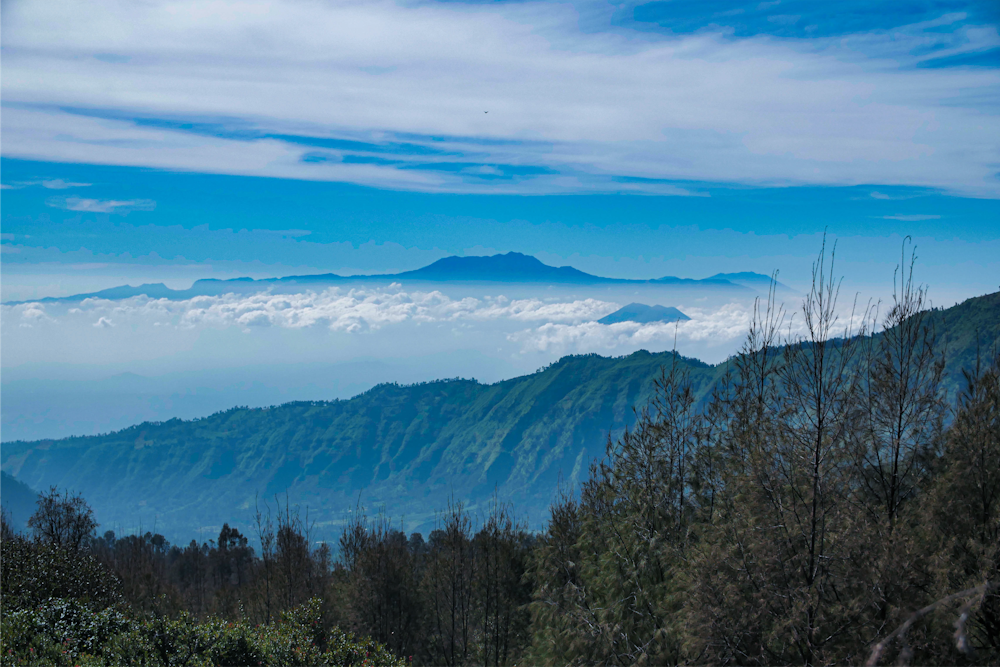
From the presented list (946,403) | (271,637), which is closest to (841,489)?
(946,403)

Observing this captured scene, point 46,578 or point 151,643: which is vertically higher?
point 151,643

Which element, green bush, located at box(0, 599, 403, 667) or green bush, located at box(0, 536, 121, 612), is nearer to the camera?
green bush, located at box(0, 599, 403, 667)

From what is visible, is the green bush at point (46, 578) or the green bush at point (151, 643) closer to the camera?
the green bush at point (151, 643)

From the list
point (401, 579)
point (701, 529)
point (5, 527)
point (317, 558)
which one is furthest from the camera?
point (317, 558)

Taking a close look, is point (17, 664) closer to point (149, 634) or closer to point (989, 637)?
point (149, 634)

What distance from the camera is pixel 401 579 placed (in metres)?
45.9

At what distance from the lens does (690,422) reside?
27906 mm

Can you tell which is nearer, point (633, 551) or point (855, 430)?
point (855, 430)

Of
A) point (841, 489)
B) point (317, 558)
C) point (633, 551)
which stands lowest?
point (317, 558)

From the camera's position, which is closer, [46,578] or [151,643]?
[151,643]

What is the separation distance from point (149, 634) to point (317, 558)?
50504 mm

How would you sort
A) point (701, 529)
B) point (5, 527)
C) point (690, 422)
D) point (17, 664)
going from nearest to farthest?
point (17, 664) → point (701, 529) → point (690, 422) → point (5, 527)

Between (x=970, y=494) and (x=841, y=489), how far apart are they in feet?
10.2

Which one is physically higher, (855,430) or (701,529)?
(855,430)
